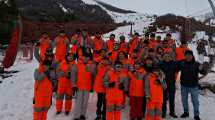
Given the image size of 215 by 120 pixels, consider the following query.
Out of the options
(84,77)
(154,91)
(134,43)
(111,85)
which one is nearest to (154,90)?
(154,91)

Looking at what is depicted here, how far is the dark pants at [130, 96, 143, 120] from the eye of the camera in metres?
11.0

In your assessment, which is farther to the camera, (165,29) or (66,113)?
(165,29)

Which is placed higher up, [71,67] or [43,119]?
[71,67]

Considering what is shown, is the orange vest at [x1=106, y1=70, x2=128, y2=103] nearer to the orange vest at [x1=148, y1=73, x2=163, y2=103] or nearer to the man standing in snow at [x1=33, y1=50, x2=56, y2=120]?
the orange vest at [x1=148, y1=73, x2=163, y2=103]

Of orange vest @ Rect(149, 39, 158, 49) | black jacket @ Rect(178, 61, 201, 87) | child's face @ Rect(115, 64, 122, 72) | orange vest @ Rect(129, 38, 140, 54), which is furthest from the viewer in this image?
orange vest @ Rect(129, 38, 140, 54)

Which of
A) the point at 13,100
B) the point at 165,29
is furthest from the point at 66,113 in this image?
the point at 165,29

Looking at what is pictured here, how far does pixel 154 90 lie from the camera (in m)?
10.6

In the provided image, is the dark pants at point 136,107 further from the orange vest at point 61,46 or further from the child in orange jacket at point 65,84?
the orange vest at point 61,46

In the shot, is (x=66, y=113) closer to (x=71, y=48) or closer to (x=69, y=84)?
(x=69, y=84)

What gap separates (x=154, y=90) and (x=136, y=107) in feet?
2.58

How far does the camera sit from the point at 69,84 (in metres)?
11.5

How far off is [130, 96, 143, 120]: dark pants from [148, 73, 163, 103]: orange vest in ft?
1.78

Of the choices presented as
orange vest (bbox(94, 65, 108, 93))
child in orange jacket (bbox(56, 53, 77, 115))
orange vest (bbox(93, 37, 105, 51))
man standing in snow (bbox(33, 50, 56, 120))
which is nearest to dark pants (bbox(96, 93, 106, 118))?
orange vest (bbox(94, 65, 108, 93))

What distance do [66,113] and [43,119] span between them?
4.35 feet
